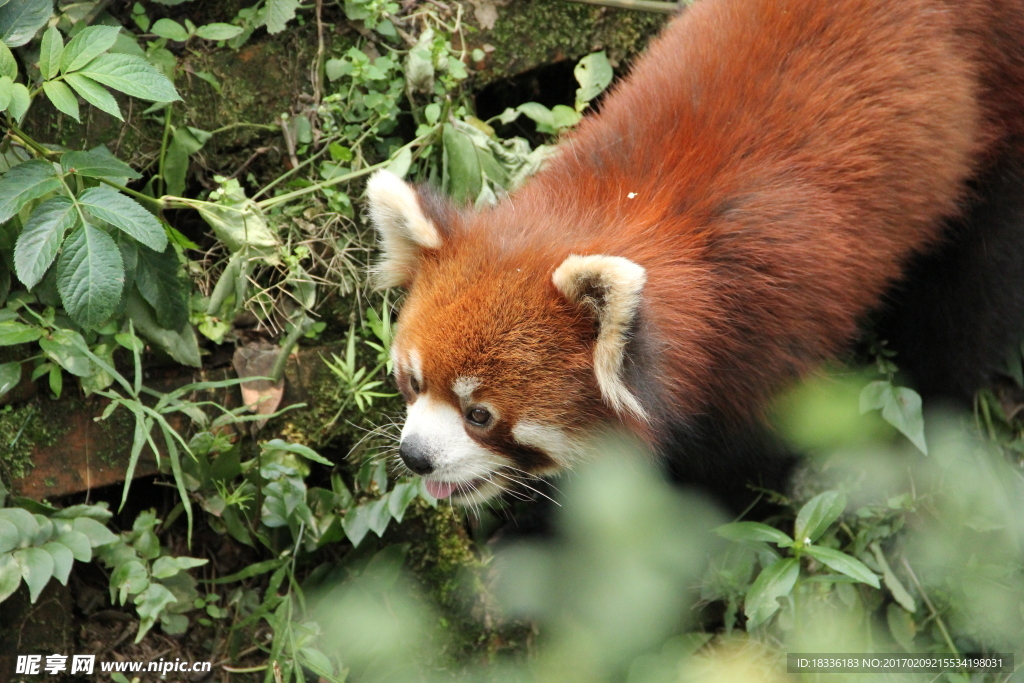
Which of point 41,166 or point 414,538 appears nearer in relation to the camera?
point 41,166

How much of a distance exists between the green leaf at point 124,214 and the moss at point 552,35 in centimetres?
154

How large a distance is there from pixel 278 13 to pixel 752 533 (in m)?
2.30

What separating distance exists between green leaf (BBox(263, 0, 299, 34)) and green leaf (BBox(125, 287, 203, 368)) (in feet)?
3.35

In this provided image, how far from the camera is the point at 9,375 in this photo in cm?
254

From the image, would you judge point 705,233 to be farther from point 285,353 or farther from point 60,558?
point 60,558

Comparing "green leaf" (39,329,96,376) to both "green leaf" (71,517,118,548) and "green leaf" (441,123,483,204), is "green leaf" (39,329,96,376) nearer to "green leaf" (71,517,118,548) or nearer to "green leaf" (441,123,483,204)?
"green leaf" (71,517,118,548)

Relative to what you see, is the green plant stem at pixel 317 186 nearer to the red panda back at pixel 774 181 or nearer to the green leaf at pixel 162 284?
the green leaf at pixel 162 284

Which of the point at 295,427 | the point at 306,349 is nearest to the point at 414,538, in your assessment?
the point at 295,427

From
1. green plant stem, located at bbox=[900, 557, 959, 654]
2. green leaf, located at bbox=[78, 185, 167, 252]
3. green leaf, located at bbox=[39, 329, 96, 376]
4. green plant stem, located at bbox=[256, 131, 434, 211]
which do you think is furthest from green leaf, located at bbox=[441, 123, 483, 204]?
green plant stem, located at bbox=[900, 557, 959, 654]

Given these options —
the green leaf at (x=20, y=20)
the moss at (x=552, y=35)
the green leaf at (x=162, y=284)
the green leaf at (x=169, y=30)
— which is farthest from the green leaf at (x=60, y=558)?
the moss at (x=552, y=35)

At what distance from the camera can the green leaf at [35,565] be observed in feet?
7.48

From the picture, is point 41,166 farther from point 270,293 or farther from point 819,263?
point 819,263

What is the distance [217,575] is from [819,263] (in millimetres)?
2180

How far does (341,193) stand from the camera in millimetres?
3094
